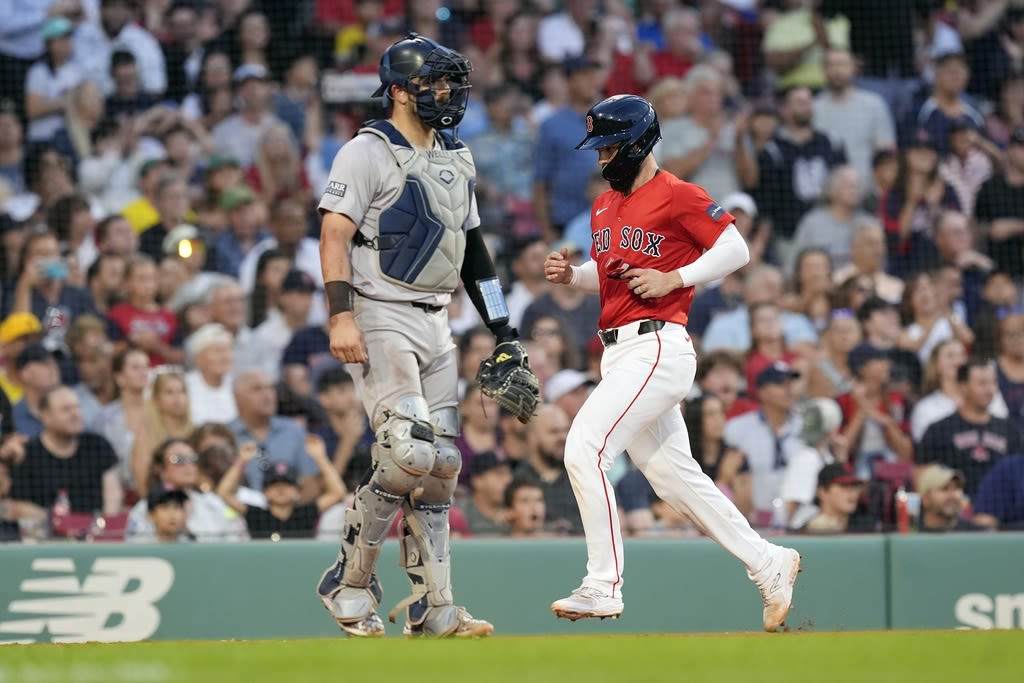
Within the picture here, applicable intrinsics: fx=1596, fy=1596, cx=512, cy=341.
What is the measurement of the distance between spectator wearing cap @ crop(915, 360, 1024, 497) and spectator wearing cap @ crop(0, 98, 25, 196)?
6529mm

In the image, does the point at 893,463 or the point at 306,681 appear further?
the point at 893,463

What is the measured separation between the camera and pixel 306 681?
4324 mm

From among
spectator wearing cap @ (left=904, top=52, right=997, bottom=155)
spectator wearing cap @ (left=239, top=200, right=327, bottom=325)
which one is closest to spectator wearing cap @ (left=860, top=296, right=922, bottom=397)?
spectator wearing cap @ (left=904, top=52, right=997, bottom=155)

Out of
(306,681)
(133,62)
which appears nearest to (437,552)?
(306,681)

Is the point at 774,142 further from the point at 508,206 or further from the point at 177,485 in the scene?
the point at 177,485

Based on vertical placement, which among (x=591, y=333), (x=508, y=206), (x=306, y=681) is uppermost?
(x=508, y=206)

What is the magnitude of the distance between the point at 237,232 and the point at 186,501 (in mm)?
3250

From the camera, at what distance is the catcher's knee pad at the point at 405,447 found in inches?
232

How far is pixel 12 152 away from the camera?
1155 cm

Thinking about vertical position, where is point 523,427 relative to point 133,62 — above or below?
below

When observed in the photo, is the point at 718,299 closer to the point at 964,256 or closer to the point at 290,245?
the point at 964,256

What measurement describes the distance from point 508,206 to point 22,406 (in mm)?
4179

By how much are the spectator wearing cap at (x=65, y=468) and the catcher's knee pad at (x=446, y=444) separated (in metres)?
3.11

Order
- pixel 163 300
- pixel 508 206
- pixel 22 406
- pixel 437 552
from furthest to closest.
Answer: pixel 508 206 < pixel 163 300 < pixel 22 406 < pixel 437 552
